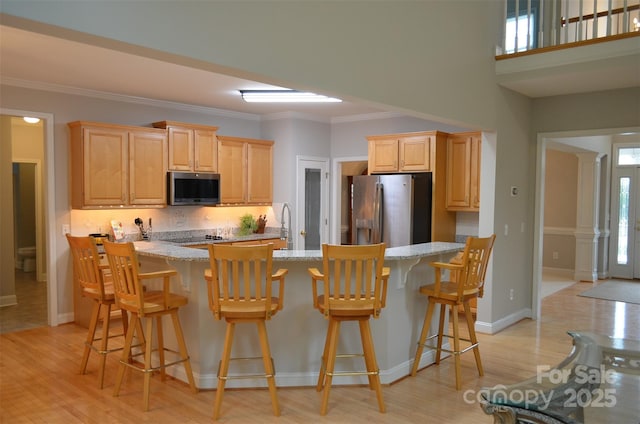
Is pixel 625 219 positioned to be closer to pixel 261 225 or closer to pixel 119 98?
pixel 261 225

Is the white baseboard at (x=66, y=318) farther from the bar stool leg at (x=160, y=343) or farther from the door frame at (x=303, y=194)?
the door frame at (x=303, y=194)

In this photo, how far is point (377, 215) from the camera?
6352mm

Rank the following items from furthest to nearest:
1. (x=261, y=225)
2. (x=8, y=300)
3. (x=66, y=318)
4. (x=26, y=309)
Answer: (x=261, y=225) → (x=8, y=300) → (x=26, y=309) → (x=66, y=318)

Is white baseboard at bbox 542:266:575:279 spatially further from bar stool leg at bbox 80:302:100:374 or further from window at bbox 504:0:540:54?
bar stool leg at bbox 80:302:100:374

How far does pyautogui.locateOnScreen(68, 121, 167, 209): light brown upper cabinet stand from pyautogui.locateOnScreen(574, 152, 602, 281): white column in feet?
23.2

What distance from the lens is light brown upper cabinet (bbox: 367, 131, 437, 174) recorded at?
6.13 meters

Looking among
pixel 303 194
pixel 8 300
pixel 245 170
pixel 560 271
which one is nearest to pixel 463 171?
pixel 303 194

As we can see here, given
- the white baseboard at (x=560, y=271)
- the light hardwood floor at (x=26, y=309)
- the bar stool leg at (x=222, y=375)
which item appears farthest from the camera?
the white baseboard at (x=560, y=271)

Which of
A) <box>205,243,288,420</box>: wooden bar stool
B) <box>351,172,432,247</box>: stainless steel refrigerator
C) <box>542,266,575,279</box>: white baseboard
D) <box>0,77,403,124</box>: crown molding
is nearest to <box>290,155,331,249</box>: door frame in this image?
<box>0,77,403,124</box>: crown molding

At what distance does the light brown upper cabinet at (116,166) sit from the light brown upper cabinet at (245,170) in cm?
93

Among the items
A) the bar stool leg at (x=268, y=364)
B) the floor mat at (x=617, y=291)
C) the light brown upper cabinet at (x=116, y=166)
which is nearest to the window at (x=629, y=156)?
the floor mat at (x=617, y=291)

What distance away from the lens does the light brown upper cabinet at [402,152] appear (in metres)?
6.13

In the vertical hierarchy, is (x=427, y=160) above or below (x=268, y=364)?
above

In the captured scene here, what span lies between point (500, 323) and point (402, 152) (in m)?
2.38
